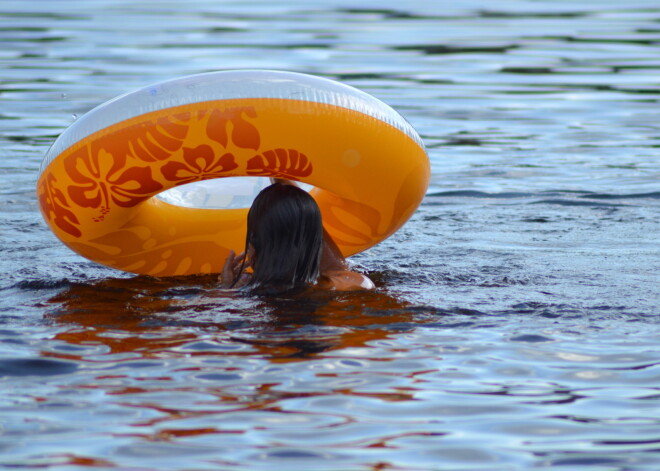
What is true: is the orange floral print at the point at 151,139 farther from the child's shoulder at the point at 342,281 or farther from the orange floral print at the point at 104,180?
the child's shoulder at the point at 342,281

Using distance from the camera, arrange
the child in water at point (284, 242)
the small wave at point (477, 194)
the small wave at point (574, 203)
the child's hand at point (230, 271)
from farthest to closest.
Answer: the small wave at point (477, 194) → the small wave at point (574, 203) → the child's hand at point (230, 271) → the child in water at point (284, 242)

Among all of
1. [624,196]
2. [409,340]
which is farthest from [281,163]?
[624,196]

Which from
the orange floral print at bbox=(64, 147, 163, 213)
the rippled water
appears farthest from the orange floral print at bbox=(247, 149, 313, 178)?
the rippled water

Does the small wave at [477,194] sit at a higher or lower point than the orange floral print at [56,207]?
lower

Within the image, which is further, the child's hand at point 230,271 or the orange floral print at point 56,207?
the child's hand at point 230,271

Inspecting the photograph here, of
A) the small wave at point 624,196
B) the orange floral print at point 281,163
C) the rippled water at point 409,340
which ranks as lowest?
the rippled water at point 409,340

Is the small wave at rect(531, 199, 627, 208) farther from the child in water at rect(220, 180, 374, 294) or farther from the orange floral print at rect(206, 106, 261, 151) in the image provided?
the orange floral print at rect(206, 106, 261, 151)

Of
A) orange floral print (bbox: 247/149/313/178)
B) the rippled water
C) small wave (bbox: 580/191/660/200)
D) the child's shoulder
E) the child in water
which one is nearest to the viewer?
the rippled water

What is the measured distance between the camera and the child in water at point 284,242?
4438 millimetres

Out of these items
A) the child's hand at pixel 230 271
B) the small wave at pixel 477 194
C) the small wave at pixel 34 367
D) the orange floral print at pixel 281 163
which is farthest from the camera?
the small wave at pixel 477 194

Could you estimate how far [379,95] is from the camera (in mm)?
11523

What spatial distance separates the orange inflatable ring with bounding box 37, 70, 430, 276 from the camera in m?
4.48

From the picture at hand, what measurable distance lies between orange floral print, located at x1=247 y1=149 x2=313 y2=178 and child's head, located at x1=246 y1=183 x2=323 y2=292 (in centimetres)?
9

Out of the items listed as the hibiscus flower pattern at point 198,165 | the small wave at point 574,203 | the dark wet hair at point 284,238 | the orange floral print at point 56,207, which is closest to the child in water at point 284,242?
the dark wet hair at point 284,238
